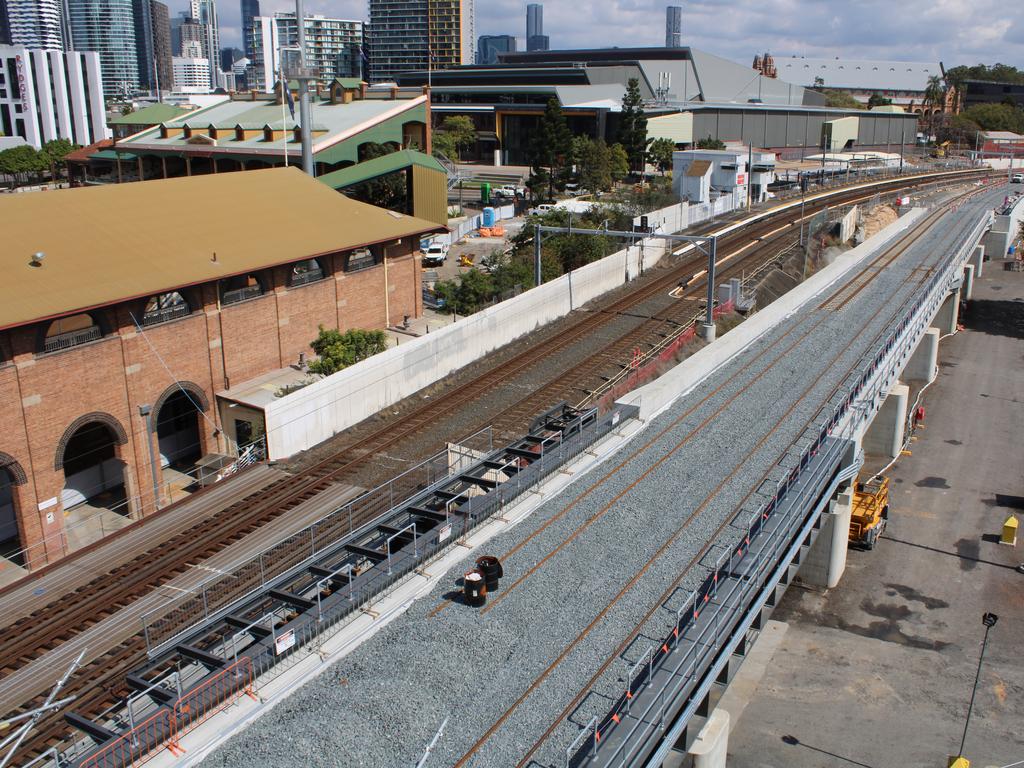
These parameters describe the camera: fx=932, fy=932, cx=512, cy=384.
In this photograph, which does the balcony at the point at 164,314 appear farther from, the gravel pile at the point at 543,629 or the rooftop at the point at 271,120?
the rooftop at the point at 271,120

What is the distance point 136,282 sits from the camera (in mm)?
27281

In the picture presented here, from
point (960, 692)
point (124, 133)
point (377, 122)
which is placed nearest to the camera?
point (960, 692)

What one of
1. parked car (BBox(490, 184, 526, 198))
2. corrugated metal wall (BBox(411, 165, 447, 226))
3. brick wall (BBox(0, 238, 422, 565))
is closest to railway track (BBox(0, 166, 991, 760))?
brick wall (BBox(0, 238, 422, 565))

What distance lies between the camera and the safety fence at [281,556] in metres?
19.0

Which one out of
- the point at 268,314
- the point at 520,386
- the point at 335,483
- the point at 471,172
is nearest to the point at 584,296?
the point at 520,386

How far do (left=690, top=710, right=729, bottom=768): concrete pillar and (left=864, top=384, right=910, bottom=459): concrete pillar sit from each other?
21549mm

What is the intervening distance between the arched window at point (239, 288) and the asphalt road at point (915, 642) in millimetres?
19786

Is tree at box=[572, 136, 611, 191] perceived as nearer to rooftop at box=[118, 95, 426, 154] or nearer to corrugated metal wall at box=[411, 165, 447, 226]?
rooftop at box=[118, 95, 426, 154]

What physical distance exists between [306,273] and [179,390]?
7.45 metres

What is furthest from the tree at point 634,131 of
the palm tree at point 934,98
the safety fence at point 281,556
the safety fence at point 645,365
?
the palm tree at point 934,98

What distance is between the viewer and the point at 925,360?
145 feet

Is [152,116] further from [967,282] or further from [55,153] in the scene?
[967,282]

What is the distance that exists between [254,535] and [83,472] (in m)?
8.14

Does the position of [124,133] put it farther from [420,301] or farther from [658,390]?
[658,390]
